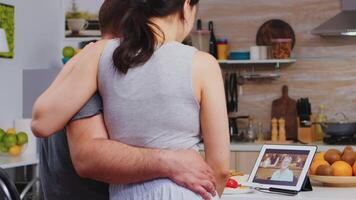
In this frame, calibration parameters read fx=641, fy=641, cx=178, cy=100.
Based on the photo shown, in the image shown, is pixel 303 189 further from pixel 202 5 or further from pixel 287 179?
pixel 202 5

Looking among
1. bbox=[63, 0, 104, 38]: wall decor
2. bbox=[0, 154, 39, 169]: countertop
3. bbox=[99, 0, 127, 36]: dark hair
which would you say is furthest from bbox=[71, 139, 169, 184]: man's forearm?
bbox=[63, 0, 104, 38]: wall decor

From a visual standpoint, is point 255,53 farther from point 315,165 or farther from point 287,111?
point 315,165

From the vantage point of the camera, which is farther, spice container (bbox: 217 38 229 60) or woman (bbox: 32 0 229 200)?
spice container (bbox: 217 38 229 60)

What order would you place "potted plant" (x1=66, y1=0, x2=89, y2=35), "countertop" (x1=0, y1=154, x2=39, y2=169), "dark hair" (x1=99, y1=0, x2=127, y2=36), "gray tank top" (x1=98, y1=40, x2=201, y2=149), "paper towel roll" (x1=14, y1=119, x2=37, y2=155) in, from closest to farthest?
"gray tank top" (x1=98, y1=40, x2=201, y2=149) → "dark hair" (x1=99, y1=0, x2=127, y2=36) → "countertop" (x1=0, y1=154, x2=39, y2=169) → "paper towel roll" (x1=14, y1=119, x2=37, y2=155) → "potted plant" (x1=66, y1=0, x2=89, y2=35)

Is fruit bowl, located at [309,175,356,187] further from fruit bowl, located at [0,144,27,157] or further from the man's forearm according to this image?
fruit bowl, located at [0,144,27,157]

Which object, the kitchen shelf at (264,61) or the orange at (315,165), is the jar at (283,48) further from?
the orange at (315,165)

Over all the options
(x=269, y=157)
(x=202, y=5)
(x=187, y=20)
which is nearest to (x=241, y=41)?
(x=202, y=5)

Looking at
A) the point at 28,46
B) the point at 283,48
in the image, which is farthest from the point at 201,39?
the point at 28,46

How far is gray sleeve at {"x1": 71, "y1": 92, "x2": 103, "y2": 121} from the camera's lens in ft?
4.38

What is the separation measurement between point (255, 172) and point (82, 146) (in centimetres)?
114

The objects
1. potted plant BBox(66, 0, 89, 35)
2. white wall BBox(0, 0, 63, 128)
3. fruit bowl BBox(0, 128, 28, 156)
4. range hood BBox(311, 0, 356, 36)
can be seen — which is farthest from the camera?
potted plant BBox(66, 0, 89, 35)

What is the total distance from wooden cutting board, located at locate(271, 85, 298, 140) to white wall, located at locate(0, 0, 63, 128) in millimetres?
1851

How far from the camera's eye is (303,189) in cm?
226

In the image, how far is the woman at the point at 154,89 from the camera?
1271mm
